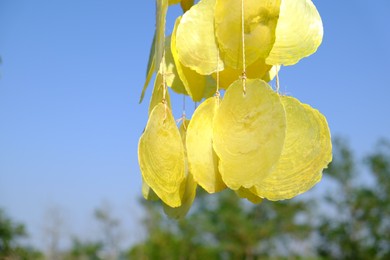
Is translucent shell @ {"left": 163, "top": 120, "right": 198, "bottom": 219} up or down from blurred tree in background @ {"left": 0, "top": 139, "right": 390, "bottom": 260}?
up

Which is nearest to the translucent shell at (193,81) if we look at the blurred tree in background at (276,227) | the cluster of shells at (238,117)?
the cluster of shells at (238,117)

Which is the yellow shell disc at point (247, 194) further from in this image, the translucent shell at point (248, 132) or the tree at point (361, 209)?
the tree at point (361, 209)

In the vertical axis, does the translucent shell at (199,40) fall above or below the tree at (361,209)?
above

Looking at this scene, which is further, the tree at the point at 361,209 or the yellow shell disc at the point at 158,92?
the tree at the point at 361,209

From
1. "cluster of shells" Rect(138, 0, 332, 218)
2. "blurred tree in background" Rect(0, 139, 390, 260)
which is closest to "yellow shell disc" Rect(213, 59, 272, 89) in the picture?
"cluster of shells" Rect(138, 0, 332, 218)

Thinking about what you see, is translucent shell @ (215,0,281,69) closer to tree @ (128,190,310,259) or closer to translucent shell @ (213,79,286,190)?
translucent shell @ (213,79,286,190)

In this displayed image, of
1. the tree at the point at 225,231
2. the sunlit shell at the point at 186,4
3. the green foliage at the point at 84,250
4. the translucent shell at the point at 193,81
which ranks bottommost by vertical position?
the green foliage at the point at 84,250

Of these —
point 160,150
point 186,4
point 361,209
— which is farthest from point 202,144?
point 361,209
